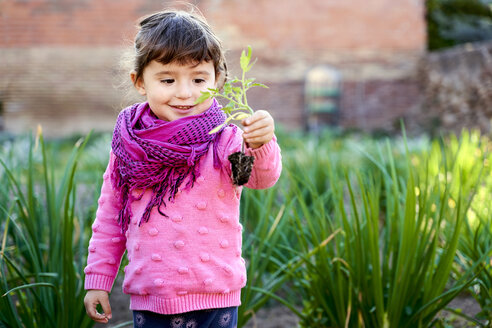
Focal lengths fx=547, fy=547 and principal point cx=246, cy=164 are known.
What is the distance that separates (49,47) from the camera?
1236 centimetres

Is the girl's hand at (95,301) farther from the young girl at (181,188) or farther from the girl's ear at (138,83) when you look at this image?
the girl's ear at (138,83)

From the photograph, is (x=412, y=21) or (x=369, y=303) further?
(x=412, y=21)

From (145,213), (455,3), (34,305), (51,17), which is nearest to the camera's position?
(145,213)

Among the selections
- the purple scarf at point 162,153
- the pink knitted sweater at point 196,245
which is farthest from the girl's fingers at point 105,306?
the purple scarf at point 162,153

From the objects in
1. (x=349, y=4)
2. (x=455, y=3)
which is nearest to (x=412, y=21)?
(x=349, y=4)

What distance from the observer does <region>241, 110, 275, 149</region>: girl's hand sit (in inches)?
46.5

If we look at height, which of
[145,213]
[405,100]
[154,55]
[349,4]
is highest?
[349,4]

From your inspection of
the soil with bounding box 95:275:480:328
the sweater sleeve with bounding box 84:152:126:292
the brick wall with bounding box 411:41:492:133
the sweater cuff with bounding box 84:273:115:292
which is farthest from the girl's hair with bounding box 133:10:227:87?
the brick wall with bounding box 411:41:492:133

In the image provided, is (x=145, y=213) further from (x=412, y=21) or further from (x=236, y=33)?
(x=412, y=21)

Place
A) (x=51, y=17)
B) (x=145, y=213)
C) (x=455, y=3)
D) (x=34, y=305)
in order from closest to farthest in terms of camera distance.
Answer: (x=145, y=213) → (x=34, y=305) → (x=51, y=17) → (x=455, y=3)

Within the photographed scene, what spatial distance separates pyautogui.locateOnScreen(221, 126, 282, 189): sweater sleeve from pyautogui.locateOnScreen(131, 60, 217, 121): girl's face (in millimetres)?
107

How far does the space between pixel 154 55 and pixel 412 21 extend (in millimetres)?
12326

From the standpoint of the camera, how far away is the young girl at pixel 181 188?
134cm

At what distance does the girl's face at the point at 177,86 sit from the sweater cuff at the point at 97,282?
0.46m
